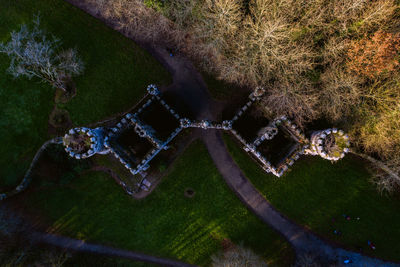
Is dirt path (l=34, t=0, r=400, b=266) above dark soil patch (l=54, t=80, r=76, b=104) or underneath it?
underneath

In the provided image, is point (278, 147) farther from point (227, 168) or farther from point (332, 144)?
point (227, 168)

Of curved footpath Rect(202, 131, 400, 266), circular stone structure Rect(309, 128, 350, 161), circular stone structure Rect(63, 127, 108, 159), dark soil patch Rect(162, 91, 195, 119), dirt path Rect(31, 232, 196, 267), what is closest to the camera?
circular stone structure Rect(63, 127, 108, 159)

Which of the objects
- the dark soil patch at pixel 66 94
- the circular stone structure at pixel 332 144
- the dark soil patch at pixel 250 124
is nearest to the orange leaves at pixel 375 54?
the circular stone structure at pixel 332 144

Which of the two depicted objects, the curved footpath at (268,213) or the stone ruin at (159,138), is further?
the curved footpath at (268,213)

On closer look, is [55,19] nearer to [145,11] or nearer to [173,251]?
[145,11]

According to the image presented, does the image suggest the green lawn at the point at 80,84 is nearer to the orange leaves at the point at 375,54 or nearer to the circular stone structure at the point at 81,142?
the circular stone structure at the point at 81,142

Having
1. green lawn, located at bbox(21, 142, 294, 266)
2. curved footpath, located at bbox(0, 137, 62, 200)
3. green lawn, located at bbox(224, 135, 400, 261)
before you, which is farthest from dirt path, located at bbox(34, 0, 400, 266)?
curved footpath, located at bbox(0, 137, 62, 200)

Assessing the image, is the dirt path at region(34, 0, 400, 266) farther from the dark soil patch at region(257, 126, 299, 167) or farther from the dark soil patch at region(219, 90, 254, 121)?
the dark soil patch at region(257, 126, 299, 167)
